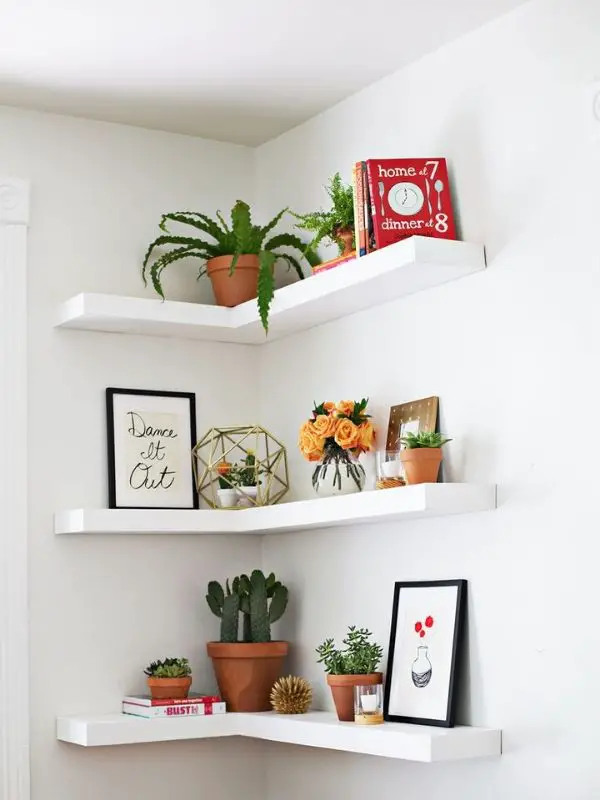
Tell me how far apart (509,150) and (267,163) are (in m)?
1.05

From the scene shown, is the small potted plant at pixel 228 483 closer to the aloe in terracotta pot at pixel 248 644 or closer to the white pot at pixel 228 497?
the white pot at pixel 228 497

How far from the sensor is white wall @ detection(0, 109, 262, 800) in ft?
9.92

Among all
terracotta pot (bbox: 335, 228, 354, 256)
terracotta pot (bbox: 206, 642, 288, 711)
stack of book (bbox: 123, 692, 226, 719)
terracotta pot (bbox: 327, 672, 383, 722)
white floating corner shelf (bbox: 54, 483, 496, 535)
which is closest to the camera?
white floating corner shelf (bbox: 54, 483, 496, 535)

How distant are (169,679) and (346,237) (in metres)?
1.18

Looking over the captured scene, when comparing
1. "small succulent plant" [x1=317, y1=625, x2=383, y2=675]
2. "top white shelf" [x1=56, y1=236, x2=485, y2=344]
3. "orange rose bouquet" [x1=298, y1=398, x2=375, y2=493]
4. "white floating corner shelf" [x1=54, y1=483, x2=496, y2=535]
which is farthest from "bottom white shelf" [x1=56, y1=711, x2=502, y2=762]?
"top white shelf" [x1=56, y1=236, x2=485, y2=344]

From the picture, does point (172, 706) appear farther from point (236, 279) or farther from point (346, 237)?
point (346, 237)

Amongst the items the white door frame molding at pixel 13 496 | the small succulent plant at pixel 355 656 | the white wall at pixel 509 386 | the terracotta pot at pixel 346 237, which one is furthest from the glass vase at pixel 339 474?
the white door frame molding at pixel 13 496

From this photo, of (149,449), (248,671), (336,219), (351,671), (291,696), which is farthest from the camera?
(149,449)

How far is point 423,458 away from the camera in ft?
8.30

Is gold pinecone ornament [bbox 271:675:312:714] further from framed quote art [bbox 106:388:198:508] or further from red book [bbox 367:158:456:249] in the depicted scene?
red book [bbox 367:158:456:249]

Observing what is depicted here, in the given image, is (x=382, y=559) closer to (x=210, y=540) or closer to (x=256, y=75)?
(x=210, y=540)

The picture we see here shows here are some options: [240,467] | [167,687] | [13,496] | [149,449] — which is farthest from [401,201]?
[167,687]

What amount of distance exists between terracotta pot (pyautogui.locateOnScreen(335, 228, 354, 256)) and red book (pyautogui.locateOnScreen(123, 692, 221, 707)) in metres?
1.18

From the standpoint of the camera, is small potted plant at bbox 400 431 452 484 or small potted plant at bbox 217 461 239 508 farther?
small potted plant at bbox 217 461 239 508
